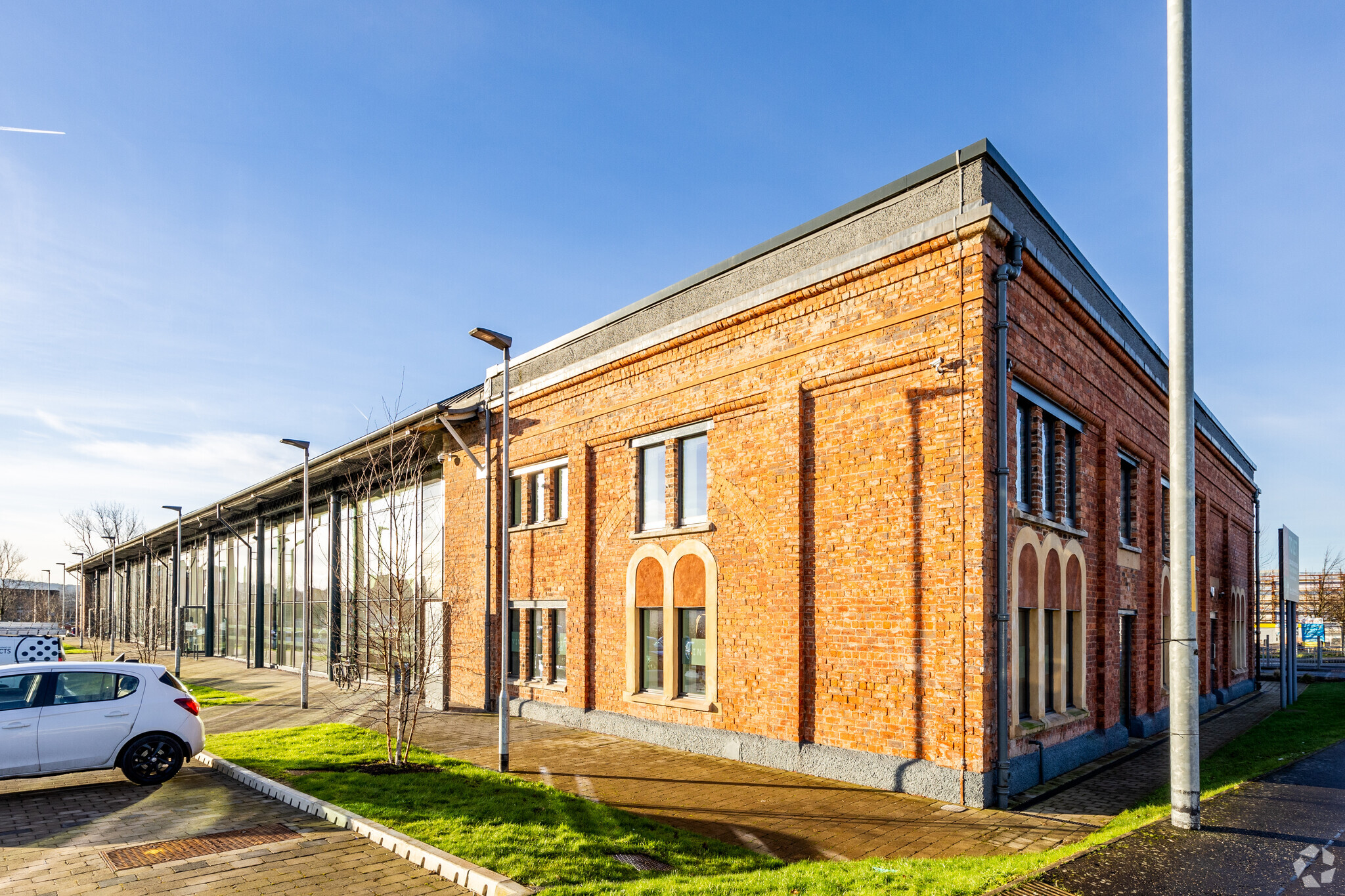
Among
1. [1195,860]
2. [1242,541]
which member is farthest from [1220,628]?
[1195,860]

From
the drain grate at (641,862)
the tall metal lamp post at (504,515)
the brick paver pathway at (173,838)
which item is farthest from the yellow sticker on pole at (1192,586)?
the tall metal lamp post at (504,515)

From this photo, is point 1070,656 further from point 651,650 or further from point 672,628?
point 651,650

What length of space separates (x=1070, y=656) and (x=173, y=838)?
12468mm

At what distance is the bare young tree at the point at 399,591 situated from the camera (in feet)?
40.7

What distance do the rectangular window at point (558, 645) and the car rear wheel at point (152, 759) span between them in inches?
287

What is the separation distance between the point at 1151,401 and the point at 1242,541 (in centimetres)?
1698

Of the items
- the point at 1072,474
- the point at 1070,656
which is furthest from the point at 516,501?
the point at 1070,656

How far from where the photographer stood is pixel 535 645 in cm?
1834

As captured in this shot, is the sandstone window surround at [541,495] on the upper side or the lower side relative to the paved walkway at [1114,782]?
upper

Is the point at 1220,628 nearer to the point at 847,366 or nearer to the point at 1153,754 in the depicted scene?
the point at 1153,754

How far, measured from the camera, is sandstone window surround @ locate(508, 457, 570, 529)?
18.1 meters

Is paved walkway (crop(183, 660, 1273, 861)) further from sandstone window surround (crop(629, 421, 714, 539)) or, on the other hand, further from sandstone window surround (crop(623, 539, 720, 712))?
sandstone window surround (crop(629, 421, 714, 539))

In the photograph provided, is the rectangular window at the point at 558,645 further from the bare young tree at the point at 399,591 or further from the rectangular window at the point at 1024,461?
the rectangular window at the point at 1024,461

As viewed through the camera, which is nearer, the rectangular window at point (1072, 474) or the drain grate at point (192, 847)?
the drain grate at point (192, 847)
